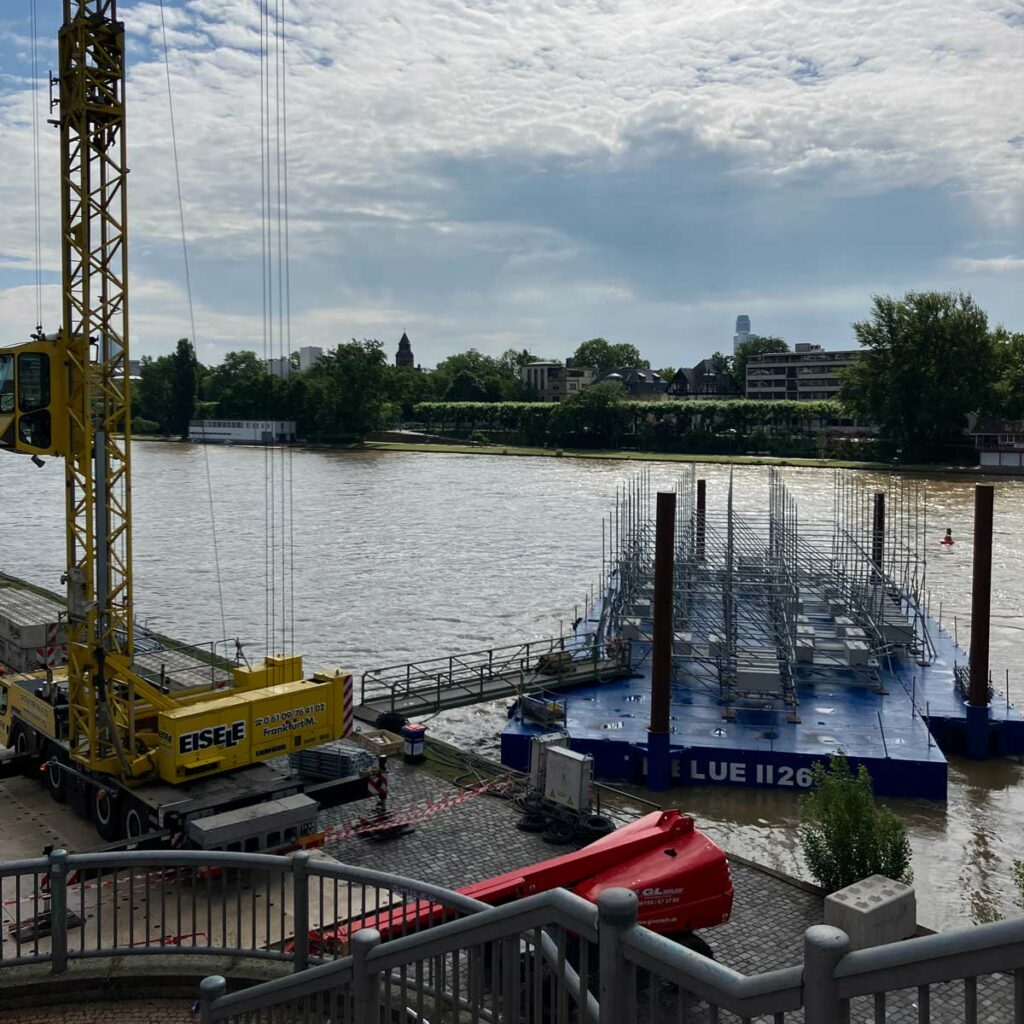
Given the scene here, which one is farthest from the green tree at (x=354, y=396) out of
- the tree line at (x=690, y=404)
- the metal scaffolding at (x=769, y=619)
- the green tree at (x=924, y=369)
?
the metal scaffolding at (x=769, y=619)

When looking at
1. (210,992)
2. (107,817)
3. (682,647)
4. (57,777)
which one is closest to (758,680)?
(682,647)

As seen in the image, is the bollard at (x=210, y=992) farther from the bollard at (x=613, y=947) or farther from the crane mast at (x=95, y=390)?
the crane mast at (x=95, y=390)

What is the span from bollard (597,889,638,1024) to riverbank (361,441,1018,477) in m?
95.5

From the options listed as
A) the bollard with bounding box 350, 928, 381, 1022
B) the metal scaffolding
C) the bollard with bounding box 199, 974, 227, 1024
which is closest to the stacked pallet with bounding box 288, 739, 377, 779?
the metal scaffolding

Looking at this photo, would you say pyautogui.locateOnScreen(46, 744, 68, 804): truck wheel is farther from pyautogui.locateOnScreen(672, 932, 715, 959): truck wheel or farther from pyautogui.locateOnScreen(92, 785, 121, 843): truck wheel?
pyautogui.locateOnScreen(672, 932, 715, 959): truck wheel

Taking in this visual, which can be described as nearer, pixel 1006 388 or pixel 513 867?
pixel 513 867

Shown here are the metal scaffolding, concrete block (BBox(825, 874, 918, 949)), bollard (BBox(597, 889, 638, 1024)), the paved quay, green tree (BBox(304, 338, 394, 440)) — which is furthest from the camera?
green tree (BBox(304, 338, 394, 440))

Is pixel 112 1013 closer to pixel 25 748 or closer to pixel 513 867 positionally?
pixel 513 867

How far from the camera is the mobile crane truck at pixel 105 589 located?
1573 centimetres

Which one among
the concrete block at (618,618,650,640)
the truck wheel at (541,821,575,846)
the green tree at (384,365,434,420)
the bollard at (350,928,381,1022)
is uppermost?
the green tree at (384,365,434,420)

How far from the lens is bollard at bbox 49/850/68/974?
6711 mm

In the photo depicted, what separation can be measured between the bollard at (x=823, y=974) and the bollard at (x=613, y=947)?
25.0 inches

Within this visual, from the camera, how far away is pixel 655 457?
122 metres

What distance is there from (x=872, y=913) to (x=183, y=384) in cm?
15598
